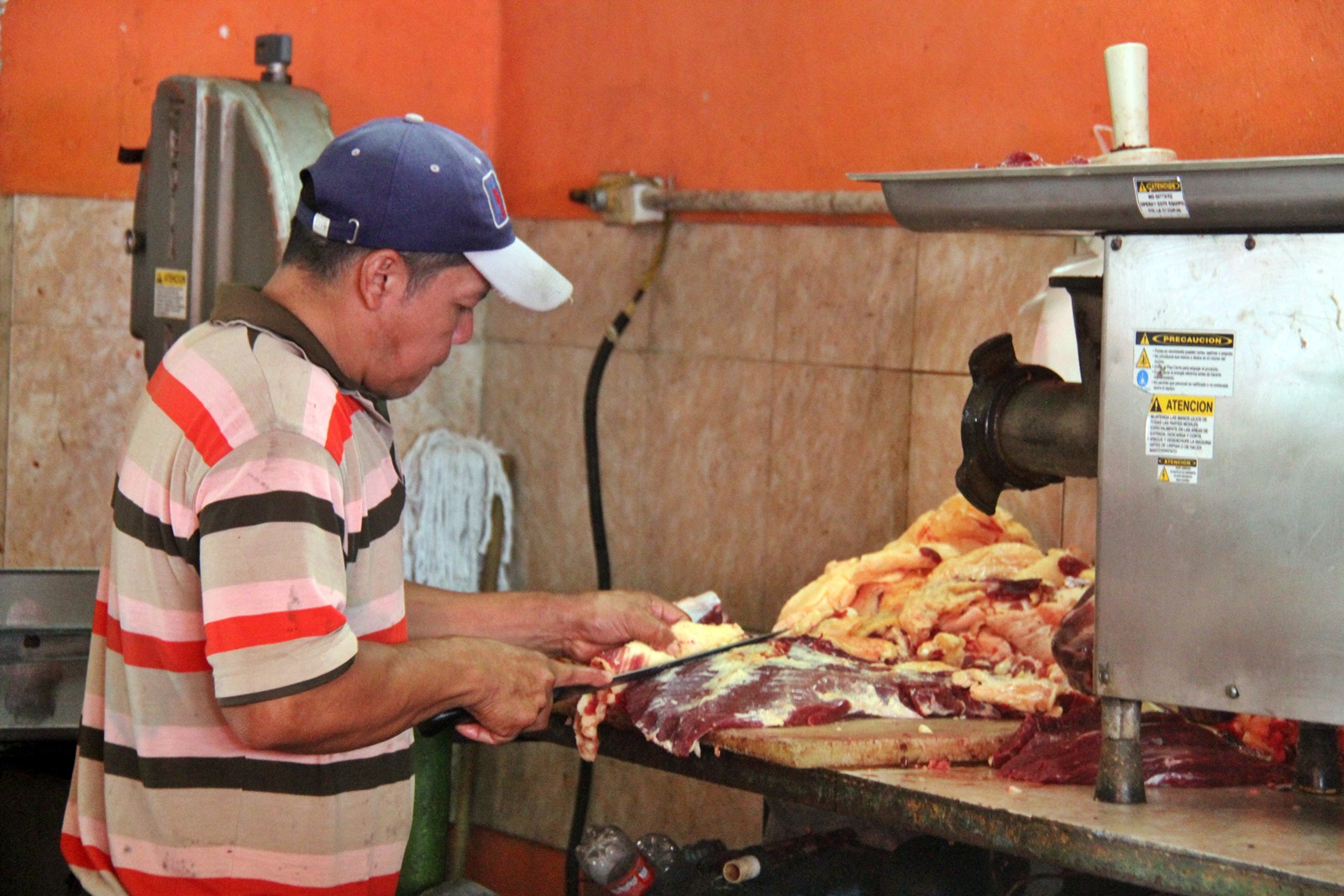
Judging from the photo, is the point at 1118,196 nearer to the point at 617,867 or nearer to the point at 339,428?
the point at 339,428

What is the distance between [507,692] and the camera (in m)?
2.39

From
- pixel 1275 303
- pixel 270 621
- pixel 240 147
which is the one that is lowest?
pixel 270 621

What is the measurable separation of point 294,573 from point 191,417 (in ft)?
0.92

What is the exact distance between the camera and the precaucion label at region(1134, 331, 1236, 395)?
6.70 ft

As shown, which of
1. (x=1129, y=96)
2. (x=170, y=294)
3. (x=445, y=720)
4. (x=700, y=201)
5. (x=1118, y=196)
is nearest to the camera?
(x=1118, y=196)

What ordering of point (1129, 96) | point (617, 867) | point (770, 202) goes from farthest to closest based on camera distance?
point (770, 202) < point (617, 867) < point (1129, 96)

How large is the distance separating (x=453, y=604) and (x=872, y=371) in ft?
5.48

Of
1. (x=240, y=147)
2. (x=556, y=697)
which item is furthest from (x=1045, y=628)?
(x=240, y=147)

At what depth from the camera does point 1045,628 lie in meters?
2.83

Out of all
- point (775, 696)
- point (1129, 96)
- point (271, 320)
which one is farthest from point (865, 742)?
point (1129, 96)

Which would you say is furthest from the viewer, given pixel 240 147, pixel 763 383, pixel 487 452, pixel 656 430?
pixel 487 452

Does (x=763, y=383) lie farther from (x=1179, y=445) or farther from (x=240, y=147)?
(x=1179, y=445)

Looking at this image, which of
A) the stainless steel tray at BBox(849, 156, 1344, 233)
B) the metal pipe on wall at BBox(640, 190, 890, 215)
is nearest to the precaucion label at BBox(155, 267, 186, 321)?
the metal pipe on wall at BBox(640, 190, 890, 215)

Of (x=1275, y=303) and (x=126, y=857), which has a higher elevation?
(x=1275, y=303)
